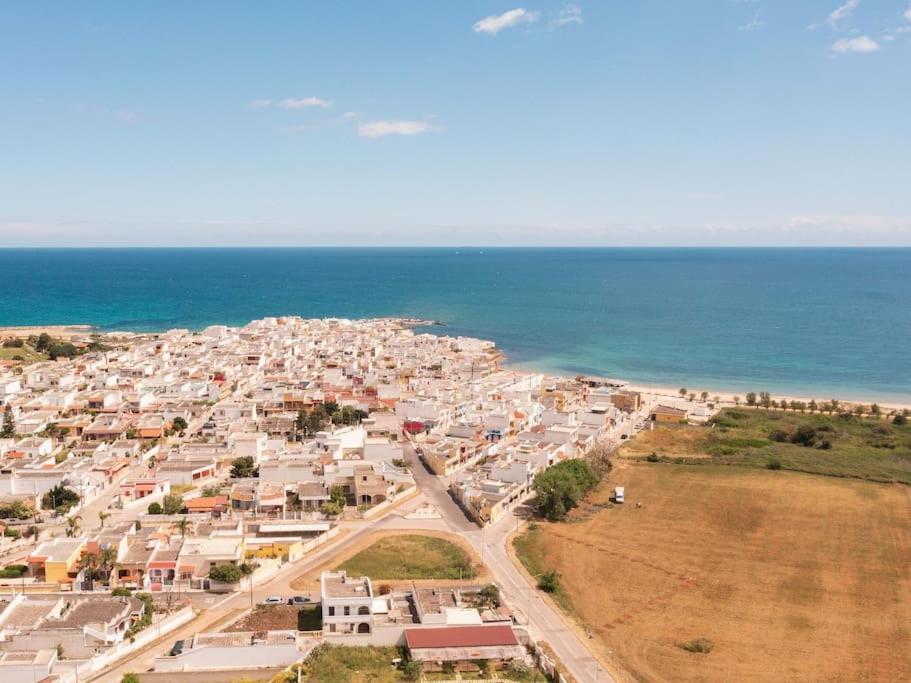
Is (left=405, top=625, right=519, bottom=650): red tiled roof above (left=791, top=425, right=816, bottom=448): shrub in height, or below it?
above

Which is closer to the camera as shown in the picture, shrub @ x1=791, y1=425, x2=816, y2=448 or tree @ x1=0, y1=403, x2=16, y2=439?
tree @ x1=0, y1=403, x2=16, y2=439

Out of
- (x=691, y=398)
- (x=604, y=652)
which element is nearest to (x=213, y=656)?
(x=604, y=652)

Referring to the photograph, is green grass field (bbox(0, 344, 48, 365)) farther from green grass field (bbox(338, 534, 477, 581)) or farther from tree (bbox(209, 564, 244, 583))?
green grass field (bbox(338, 534, 477, 581))

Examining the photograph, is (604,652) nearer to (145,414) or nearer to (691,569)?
(691,569)

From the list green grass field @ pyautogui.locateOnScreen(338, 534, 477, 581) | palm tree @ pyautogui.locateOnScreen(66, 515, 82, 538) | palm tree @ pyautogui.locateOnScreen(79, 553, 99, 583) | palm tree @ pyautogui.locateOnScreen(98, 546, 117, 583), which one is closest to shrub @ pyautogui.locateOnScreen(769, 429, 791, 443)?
green grass field @ pyautogui.locateOnScreen(338, 534, 477, 581)

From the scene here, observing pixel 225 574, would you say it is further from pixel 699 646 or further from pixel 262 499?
pixel 699 646
